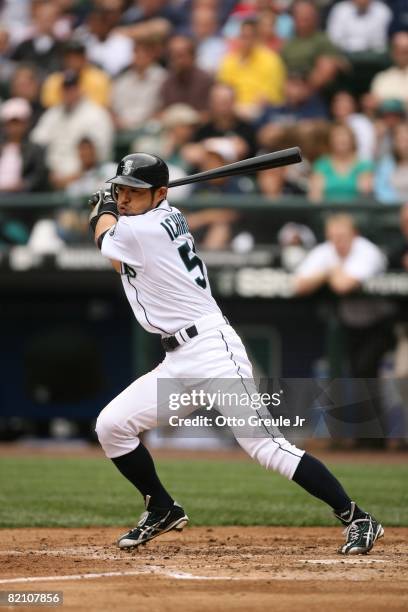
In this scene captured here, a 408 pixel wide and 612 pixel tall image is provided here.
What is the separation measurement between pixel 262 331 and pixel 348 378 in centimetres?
113

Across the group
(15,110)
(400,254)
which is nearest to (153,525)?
(400,254)

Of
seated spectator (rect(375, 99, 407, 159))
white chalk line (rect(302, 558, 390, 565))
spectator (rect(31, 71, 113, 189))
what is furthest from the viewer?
spectator (rect(31, 71, 113, 189))

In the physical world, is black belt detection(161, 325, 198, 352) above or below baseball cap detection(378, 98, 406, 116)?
below

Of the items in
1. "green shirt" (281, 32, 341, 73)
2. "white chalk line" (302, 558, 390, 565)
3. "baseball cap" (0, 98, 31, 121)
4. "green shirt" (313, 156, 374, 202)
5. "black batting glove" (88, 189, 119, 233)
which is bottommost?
"white chalk line" (302, 558, 390, 565)

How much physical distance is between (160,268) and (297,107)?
7.73m

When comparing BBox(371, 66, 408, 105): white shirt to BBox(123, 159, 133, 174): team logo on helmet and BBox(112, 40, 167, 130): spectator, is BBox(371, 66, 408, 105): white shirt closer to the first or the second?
BBox(112, 40, 167, 130): spectator

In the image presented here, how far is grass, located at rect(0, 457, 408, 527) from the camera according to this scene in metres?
7.14

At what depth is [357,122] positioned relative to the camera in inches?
486

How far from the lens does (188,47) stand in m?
13.0

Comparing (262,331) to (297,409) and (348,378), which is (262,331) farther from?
(297,409)

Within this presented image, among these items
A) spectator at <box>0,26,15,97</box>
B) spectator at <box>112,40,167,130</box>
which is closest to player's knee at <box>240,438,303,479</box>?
spectator at <box>112,40,167,130</box>

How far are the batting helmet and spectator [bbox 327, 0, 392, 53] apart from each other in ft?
27.9

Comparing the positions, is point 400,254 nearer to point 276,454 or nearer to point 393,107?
point 393,107

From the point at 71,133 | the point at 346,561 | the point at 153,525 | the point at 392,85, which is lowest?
the point at 346,561
